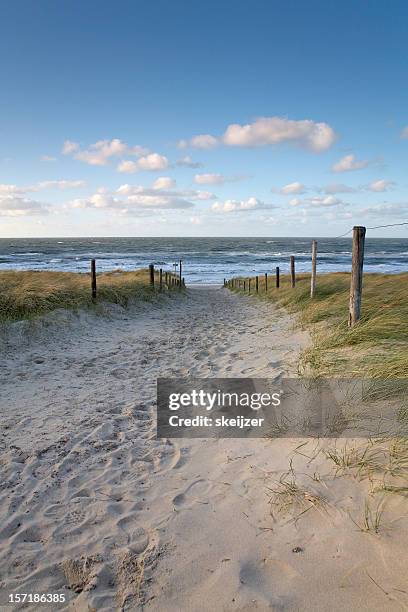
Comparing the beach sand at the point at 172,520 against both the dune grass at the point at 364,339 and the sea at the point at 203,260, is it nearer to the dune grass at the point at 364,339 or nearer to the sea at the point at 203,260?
the dune grass at the point at 364,339

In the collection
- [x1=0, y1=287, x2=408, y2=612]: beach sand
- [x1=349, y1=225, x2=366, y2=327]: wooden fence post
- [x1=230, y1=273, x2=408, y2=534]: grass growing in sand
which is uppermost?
[x1=349, y1=225, x2=366, y2=327]: wooden fence post

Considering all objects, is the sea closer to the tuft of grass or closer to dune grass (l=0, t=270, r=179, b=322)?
dune grass (l=0, t=270, r=179, b=322)

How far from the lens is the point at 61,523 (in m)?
2.88

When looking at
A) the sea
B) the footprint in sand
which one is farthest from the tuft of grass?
the sea

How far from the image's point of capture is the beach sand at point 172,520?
219cm

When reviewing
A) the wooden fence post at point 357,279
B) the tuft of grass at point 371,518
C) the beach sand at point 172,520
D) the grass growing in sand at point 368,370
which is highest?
the wooden fence post at point 357,279

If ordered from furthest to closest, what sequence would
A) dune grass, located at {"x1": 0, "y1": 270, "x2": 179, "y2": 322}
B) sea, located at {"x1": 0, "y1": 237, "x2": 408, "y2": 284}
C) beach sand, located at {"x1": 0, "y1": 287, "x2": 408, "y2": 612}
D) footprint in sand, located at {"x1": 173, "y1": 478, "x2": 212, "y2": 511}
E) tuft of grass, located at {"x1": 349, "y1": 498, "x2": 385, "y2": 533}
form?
sea, located at {"x1": 0, "y1": 237, "x2": 408, "y2": 284}, dune grass, located at {"x1": 0, "y1": 270, "x2": 179, "y2": 322}, footprint in sand, located at {"x1": 173, "y1": 478, "x2": 212, "y2": 511}, tuft of grass, located at {"x1": 349, "y1": 498, "x2": 385, "y2": 533}, beach sand, located at {"x1": 0, "y1": 287, "x2": 408, "y2": 612}

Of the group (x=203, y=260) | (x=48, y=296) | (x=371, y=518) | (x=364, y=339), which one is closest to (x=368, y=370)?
(x=364, y=339)

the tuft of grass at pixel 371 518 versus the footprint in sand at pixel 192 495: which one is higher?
the tuft of grass at pixel 371 518

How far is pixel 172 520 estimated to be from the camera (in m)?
2.86

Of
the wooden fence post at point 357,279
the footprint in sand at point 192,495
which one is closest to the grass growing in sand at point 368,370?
the wooden fence post at point 357,279

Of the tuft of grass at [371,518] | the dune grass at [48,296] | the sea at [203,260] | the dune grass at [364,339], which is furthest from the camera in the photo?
the sea at [203,260]

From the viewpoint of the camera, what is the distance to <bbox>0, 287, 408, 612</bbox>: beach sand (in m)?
2.19

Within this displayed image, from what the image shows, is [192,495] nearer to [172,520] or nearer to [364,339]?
[172,520]
